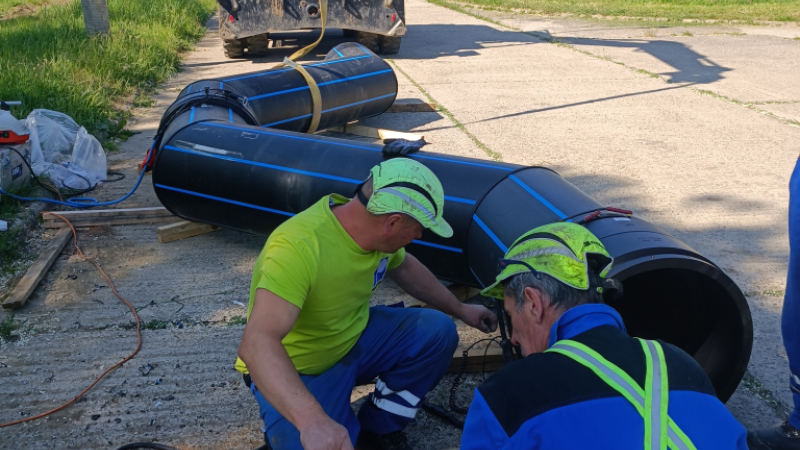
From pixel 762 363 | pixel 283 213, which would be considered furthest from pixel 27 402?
pixel 762 363

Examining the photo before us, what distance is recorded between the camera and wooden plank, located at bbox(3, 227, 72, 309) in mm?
3828

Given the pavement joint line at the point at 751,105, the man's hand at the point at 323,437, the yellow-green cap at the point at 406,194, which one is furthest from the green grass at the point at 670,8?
the man's hand at the point at 323,437

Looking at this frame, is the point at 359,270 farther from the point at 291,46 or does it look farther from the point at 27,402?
the point at 291,46

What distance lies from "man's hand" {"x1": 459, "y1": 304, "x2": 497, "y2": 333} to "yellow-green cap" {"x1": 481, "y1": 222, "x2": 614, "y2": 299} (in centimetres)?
92

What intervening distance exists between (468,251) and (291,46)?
9768 mm

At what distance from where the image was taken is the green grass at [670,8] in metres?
16.4

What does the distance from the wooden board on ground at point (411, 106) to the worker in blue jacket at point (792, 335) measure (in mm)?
5425

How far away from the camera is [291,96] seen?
5.95 metres

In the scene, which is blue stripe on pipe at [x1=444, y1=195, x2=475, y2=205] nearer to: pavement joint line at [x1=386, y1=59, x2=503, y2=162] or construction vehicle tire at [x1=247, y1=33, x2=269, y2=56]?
pavement joint line at [x1=386, y1=59, x2=503, y2=162]

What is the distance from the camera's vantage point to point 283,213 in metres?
4.22

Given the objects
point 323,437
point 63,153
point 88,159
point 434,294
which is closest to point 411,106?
point 88,159

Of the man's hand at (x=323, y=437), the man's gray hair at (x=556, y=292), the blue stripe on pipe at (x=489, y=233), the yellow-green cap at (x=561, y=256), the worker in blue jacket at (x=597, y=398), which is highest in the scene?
the yellow-green cap at (x=561, y=256)

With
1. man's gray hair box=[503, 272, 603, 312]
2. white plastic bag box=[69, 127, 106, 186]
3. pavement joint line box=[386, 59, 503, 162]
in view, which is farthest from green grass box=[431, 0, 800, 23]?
man's gray hair box=[503, 272, 603, 312]

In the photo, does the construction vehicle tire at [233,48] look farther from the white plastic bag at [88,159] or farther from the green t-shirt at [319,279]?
the green t-shirt at [319,279]
